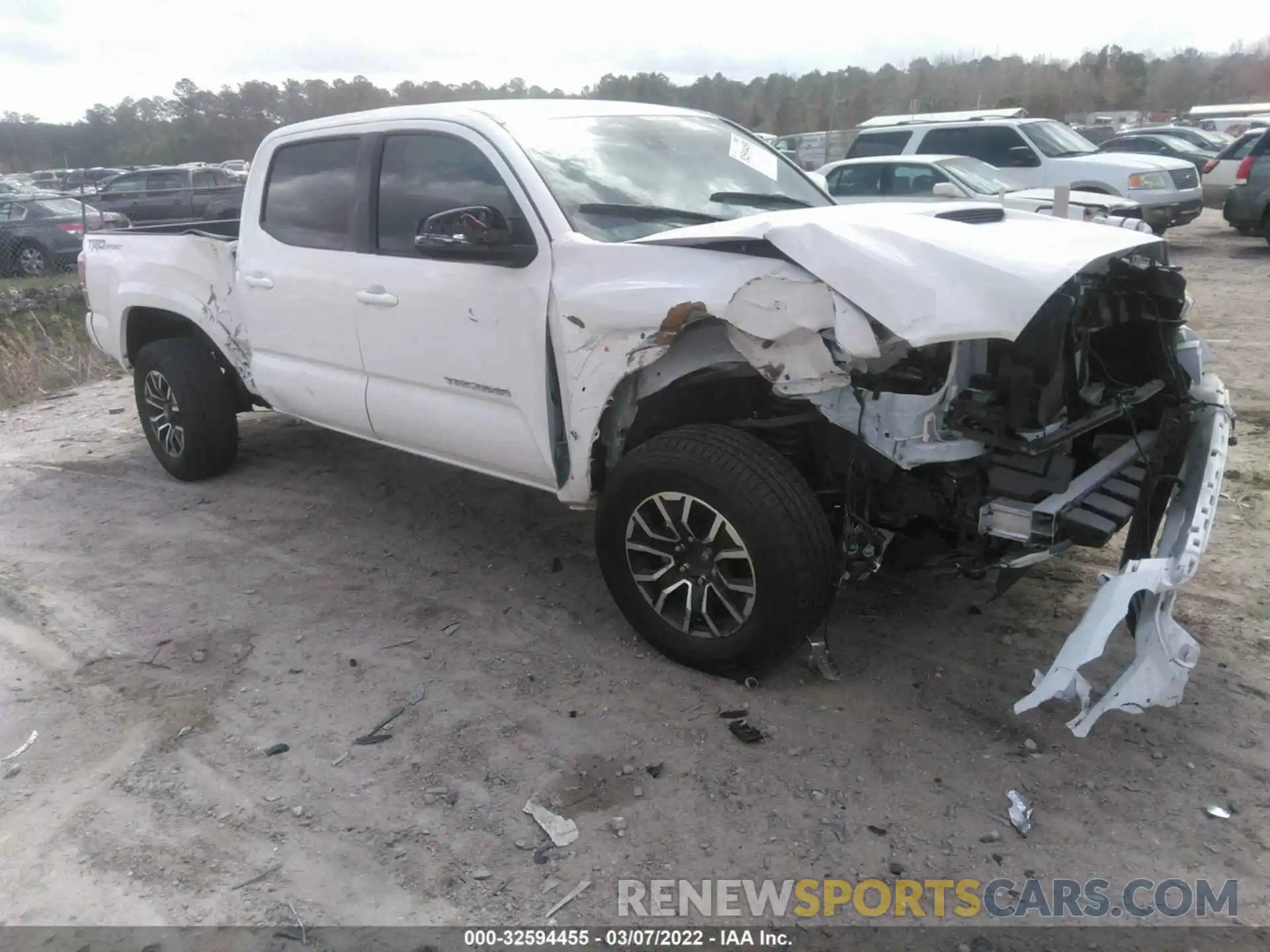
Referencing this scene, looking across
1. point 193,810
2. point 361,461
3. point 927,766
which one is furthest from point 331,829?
point 361,461

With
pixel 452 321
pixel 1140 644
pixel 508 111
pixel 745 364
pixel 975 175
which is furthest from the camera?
pixel 975 175

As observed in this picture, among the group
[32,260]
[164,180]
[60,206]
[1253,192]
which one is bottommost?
[32,260]

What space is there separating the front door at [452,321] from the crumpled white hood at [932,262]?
73 centimetres

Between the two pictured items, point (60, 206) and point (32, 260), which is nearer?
point (32, 260)

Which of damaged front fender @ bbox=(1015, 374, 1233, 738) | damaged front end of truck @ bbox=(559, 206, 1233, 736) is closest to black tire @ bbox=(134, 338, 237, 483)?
damaged front end of truck @ bbox=(559, 206, 1233, 736)

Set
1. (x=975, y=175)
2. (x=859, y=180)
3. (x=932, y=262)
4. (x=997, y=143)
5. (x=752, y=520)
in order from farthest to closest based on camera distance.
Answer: (x=997, y=143) → (x=859, y=180) → (x=975, y=175) → (x=752, y=520) → (x=932, y=262)

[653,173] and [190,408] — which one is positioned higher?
[653,173]

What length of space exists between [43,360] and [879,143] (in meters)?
11.2

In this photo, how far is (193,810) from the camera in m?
2.96

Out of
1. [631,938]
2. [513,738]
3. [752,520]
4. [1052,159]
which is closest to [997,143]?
[1052,159]

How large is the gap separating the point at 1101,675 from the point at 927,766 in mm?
869

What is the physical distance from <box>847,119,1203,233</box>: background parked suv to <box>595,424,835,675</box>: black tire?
11737 millimetres

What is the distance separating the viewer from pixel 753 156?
448 centimetres

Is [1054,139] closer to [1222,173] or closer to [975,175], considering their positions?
[1222,173]
